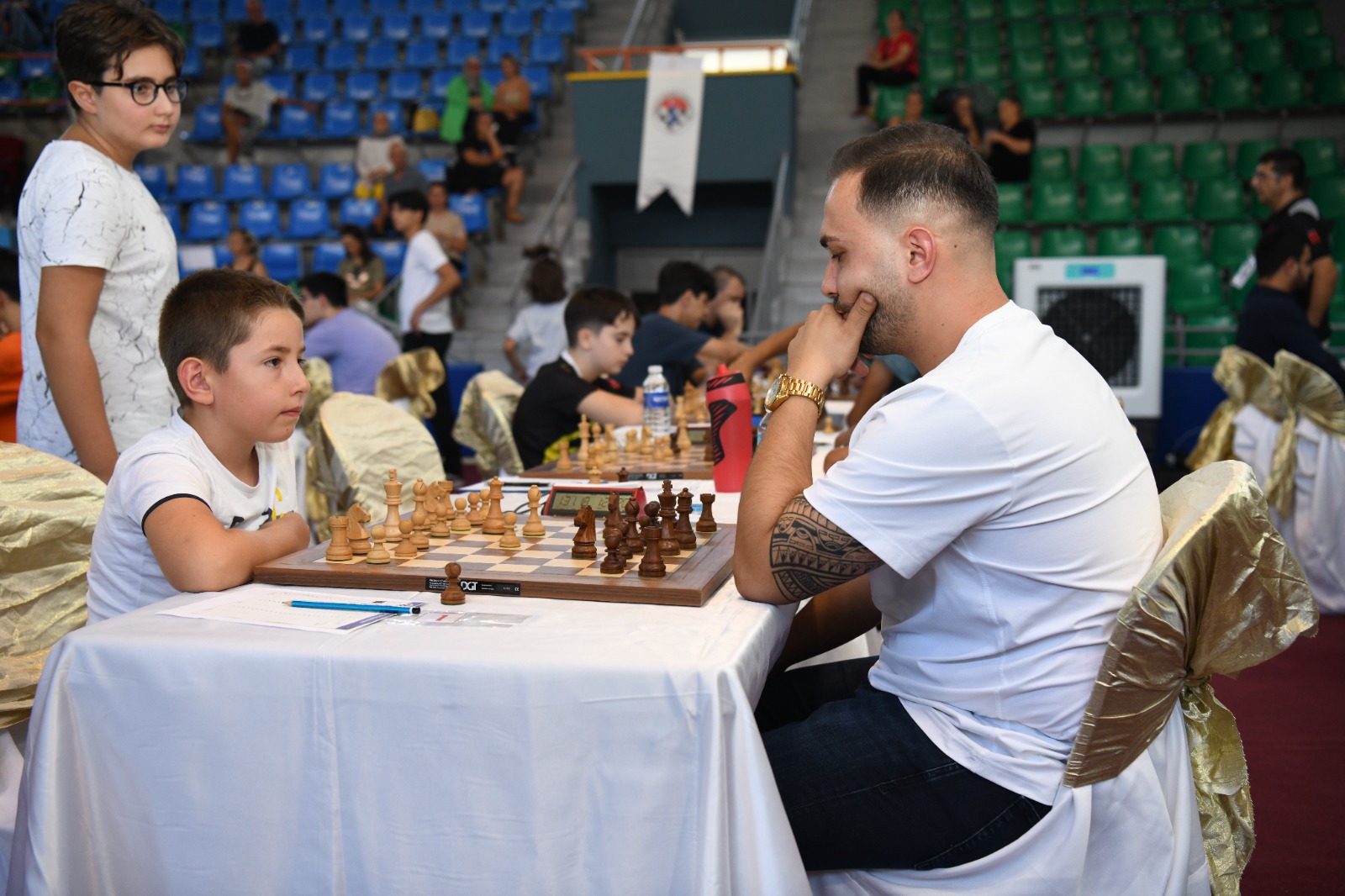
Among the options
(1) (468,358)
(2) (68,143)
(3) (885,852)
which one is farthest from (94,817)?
(1) (468,358)

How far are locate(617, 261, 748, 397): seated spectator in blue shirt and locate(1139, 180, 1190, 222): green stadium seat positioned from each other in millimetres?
5272

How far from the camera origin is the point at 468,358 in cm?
928

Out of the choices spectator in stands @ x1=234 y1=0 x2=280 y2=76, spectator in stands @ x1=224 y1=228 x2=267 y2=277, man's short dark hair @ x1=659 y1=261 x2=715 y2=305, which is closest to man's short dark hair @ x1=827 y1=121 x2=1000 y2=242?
man's short dark hair @ x1=659 y1=261 x2=715 y2=305

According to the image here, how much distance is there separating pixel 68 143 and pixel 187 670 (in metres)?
1.35

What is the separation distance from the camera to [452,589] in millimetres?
1457

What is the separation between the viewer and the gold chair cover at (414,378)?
5.17 metres

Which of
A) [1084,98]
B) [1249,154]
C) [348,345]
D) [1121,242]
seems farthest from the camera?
[1084,98]

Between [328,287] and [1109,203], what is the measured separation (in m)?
6.40

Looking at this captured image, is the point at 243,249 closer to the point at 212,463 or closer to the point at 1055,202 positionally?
the point at 1055,202

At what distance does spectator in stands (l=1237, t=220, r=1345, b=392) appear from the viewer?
15.3 feet

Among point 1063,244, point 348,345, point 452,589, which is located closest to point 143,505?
point 452,589

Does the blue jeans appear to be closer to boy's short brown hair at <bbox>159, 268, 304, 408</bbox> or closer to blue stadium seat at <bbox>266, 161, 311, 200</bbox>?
boy's short brown hair at <bbox>159, 268, 304, 408</bbox>

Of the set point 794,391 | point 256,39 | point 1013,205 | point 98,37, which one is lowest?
point 794,391

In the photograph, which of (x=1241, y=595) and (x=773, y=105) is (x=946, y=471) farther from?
(x=773, y=105)
